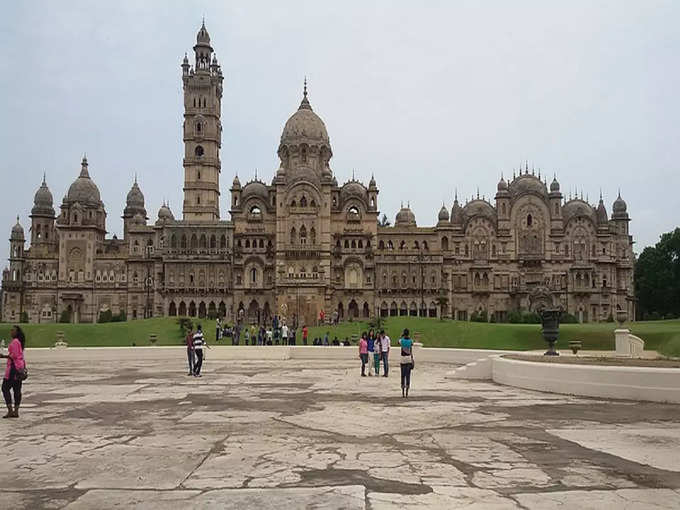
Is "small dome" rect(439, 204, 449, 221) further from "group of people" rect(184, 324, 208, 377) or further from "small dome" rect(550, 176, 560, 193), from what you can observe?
"group of people" rect(184, 324, 208, 377)

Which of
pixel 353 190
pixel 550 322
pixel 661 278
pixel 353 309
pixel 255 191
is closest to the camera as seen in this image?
pixel 550 322

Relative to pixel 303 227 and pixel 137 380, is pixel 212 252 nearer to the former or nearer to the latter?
pixel 303 227

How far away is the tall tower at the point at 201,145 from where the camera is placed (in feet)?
271

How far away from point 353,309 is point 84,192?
3619 centimetres

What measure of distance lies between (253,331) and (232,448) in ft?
140

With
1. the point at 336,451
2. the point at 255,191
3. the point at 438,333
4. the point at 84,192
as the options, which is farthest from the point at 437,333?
the point at 84,192

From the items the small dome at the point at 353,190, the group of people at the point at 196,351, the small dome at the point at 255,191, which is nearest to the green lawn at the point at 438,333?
Result: the small dome at the point at 353,190

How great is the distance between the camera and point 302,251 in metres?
74.1

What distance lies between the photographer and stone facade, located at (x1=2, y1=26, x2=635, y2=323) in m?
75.4

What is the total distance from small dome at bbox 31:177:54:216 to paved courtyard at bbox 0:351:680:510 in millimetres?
73619

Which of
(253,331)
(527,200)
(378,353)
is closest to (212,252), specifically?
(253,331)

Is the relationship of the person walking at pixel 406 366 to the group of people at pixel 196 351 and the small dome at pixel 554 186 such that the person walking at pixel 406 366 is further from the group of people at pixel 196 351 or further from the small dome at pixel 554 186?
the small dome at pixel 554 186

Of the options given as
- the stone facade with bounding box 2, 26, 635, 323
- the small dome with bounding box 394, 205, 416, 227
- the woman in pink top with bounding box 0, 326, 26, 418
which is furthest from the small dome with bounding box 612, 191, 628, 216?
the woman in pink top with bounding box 0, 326, 26, 418

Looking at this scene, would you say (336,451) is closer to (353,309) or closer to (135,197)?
(353,309)
